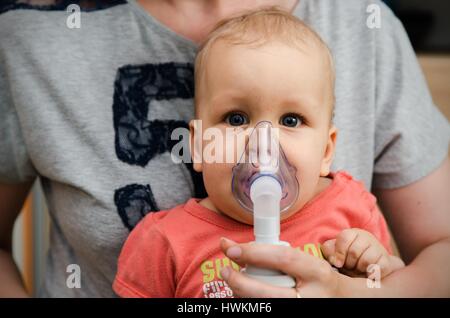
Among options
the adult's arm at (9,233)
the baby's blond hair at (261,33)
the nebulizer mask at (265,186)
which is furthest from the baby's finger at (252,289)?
the adult's arm at (9,233)

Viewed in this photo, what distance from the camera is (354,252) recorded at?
872 mm

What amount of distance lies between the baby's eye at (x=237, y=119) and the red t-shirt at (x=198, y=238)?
15cm

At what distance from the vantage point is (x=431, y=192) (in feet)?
3.57

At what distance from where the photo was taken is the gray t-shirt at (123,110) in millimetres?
1033

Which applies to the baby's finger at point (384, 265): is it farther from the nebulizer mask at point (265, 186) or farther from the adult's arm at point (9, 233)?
the adult's arm at point (9, 233)

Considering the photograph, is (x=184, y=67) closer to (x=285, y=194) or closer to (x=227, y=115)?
(x=227, y=115)

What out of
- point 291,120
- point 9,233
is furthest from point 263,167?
point 9,233

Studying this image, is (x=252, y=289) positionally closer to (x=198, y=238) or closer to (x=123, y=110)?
(x=198, y=238)

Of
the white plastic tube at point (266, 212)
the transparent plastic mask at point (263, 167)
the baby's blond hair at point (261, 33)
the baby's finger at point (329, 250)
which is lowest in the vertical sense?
the baby's finger at point (329, 250)

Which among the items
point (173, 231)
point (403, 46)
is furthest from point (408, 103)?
point (173, 231)

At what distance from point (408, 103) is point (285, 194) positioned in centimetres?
36

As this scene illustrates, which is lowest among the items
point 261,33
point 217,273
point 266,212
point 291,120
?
point 217,273

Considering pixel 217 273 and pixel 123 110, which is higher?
pixel 123 110

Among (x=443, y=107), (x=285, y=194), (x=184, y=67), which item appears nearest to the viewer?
(x=285, y=194)
